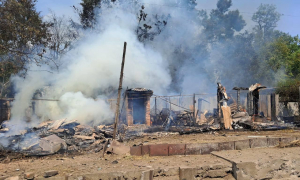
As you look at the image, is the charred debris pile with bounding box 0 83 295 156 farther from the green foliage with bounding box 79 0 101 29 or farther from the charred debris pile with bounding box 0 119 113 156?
the green foliage with bounding box 79 0 101 29

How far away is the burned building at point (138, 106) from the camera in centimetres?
1440

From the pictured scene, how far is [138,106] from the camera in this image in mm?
15148

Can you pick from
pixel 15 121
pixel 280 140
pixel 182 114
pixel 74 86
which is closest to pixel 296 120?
pixel 182 114

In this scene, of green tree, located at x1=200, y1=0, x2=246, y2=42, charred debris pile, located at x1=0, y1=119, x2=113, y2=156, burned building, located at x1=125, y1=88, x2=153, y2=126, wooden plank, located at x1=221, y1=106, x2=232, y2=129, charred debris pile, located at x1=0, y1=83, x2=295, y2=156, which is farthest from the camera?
green tree, located at x1=200, y1=0, x2=246, y2=42

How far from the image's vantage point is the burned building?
47.3 ft

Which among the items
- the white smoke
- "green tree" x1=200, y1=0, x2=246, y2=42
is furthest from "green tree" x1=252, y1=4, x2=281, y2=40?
the white smoke

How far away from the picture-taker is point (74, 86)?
15945 millimetres

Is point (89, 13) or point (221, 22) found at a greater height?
point (221, 22)

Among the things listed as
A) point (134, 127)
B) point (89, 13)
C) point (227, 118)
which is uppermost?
point (89, 13)

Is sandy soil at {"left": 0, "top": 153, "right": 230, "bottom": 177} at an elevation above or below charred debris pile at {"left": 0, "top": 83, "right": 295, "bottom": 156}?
below

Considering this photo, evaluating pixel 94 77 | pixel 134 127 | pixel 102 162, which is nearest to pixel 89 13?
pixel 94 77

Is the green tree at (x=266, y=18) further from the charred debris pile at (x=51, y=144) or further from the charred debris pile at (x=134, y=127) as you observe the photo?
the charred debris pile at (x=51, y=144)

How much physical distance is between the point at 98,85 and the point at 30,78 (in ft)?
15.8

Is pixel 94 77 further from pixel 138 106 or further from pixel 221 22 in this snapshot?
pixel 221 22
